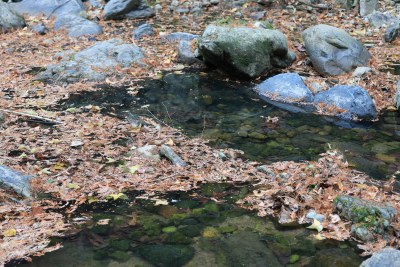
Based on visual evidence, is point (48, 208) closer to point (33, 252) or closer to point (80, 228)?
point (80, 228)

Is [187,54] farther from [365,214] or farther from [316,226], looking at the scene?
[365,214]

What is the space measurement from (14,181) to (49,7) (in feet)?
35.4

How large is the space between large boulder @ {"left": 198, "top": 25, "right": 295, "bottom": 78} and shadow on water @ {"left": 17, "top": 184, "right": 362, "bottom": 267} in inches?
192

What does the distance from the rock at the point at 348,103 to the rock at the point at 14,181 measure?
517 centimetres

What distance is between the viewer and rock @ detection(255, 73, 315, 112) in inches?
317

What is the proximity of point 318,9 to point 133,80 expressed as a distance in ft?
27.1

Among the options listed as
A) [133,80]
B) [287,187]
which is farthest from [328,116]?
[133,80]

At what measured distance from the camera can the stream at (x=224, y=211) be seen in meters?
3.85

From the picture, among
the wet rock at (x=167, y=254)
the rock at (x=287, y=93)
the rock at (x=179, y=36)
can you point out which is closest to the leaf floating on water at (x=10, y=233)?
the wet rock at (x=167, y=254)

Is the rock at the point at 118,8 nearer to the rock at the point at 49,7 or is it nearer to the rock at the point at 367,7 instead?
the rock at the point at 49,7

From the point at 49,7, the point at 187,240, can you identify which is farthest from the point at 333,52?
the point at 49,7

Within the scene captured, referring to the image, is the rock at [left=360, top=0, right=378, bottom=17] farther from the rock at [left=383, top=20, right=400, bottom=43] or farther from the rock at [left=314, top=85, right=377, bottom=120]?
the rock at [left=314, top=85, right=377, bottom=120]

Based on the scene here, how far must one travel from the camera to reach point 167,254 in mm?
3873

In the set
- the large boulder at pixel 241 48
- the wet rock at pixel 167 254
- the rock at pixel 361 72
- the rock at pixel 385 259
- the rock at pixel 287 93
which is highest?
the rock at pixel 385 259
